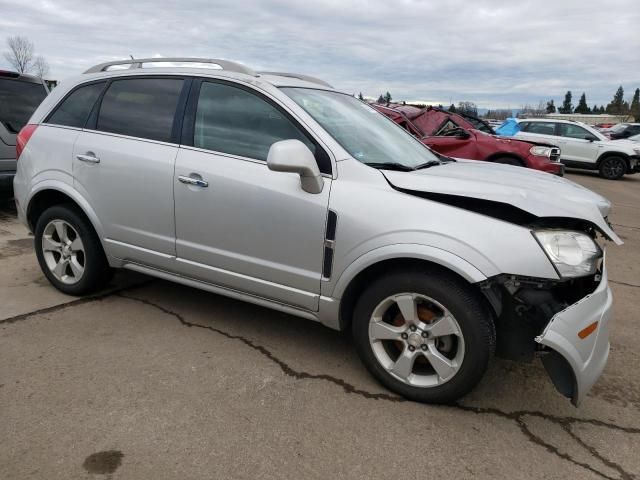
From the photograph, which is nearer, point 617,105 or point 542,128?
point 542,128

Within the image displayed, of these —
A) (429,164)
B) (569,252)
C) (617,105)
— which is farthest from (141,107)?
(617,105)

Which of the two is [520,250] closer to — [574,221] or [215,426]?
[574,221]

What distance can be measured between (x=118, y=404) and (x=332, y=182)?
1.67m

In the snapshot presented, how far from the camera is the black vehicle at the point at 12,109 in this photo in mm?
6281

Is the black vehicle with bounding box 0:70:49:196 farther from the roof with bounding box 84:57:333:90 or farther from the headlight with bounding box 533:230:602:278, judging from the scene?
the headlight with bounding box 533:230:602:278

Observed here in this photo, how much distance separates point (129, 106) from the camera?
3.72 m

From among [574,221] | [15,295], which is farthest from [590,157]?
[15,295]

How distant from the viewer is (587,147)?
607 inches

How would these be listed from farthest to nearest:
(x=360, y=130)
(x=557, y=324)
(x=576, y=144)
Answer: (x=576, y=144)
(x=360, y=130)
(x=557, y=324)

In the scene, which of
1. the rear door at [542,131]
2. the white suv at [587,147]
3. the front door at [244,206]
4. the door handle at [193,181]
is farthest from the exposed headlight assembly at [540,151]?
the door handle at [193,181]

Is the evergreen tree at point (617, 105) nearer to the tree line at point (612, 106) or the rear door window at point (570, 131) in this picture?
the tree line at point (612, 106)

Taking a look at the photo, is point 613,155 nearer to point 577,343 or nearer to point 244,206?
point 577,343

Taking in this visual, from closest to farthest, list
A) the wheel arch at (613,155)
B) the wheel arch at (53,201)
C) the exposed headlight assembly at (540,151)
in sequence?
the wheel arch at (53,201) < the exposed headlight assembly at (540,151) < the wheel arch at (613,155)

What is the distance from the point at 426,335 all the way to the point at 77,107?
10.4ft
